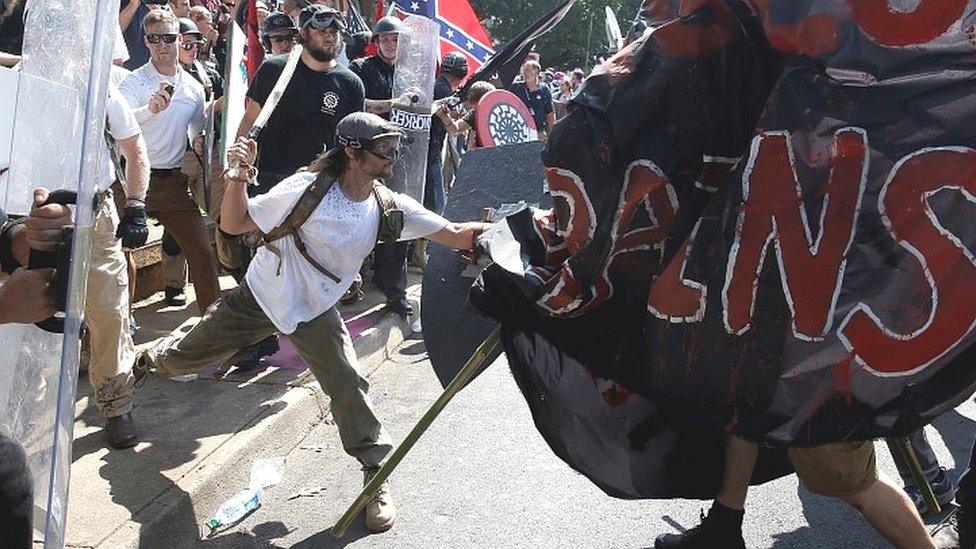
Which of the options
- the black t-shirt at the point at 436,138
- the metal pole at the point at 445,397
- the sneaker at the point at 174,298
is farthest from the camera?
the black t-shirt at the point at 436,138

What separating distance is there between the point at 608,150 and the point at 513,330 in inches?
25.5

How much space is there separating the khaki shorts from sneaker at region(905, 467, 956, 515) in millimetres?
1163

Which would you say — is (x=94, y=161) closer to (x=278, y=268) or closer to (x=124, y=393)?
(x=278, y=268)

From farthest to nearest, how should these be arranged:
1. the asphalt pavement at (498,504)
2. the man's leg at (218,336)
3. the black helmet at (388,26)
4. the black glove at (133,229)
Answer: the black helmet at (388,26)
the man's leg at (218,336)
the black glove at (133,229)
the asphalt pavement at (498,504)

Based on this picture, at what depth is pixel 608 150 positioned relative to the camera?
2670 millimetres

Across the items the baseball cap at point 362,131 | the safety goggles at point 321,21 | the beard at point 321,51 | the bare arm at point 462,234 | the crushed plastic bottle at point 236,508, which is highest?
the safety goggles at point 321,21

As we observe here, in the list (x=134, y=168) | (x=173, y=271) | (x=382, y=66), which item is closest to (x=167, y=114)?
(x=173, y=271)

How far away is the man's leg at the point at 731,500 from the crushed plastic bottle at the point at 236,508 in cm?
170

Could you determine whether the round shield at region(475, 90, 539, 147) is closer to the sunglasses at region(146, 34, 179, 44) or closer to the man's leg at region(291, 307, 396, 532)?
the sunglasses at region(146, 34, 179, 44)

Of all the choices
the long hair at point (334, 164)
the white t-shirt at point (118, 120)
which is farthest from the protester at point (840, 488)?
the white t-shirt at point (118, 120)

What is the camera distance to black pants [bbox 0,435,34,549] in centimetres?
211

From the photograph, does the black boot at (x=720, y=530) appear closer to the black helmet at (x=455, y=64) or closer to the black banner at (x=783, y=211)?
the black banner at (x=783, y=211)

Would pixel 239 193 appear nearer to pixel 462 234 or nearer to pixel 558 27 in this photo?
pixel 462 234

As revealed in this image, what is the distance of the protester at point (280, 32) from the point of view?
6.27m
